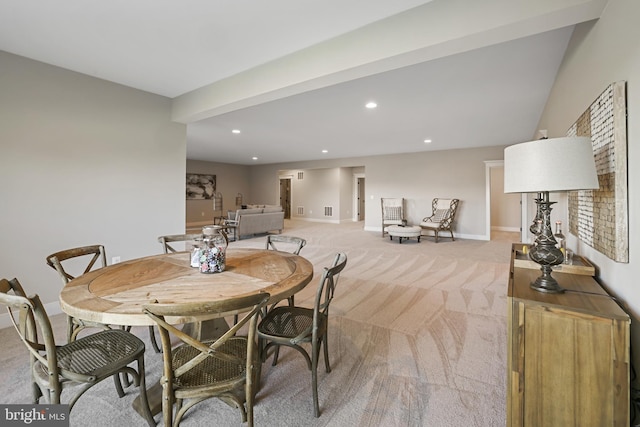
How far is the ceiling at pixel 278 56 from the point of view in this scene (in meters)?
1.94

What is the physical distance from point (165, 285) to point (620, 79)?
93.5 inches

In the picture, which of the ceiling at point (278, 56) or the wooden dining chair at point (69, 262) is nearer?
the wooden dining chair at point (69, 262)

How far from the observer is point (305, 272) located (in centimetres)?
177

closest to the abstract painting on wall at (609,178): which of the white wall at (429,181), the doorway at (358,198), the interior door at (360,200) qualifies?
the white wall at (429,181)

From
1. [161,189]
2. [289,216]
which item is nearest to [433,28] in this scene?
[161,189]

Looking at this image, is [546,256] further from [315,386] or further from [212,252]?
[212,252]

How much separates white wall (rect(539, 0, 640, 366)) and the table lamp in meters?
0.15

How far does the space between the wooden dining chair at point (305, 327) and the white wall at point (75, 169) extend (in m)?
2.51

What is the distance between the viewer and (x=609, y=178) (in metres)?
1.33

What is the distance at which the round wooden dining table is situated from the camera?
1.20 meters

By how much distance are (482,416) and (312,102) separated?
3687 millimetres

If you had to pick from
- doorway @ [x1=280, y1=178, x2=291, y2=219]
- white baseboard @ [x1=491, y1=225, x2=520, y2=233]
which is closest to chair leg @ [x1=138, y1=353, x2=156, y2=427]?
white baseboard @ [x1=491, y1=225, x2=520, y2=233]

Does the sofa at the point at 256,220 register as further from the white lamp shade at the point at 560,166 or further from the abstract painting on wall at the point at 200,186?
the white lamp shade at the point at 560,166

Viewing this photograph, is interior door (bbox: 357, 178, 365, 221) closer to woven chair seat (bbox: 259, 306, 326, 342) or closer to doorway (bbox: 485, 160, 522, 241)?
doorway (bbox: 485, 160, 522, 241)
